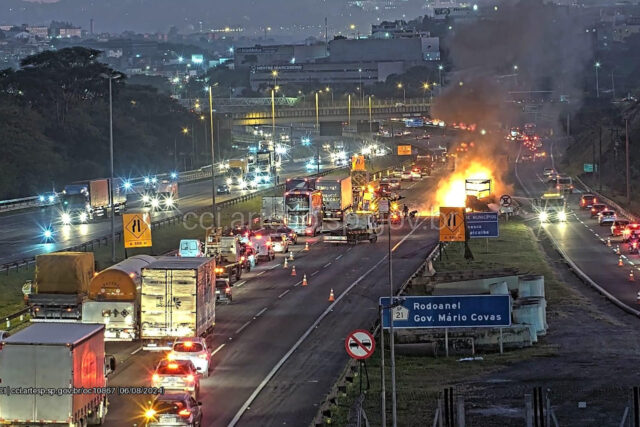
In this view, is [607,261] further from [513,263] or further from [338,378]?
[338,378]

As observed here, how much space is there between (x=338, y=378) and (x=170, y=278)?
7.70 m

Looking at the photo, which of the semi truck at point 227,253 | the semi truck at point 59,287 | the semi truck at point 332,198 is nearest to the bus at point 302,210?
the semi truck at point 332,198

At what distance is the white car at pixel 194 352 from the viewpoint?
3988cm

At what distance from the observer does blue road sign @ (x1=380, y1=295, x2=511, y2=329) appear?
40.7 meters

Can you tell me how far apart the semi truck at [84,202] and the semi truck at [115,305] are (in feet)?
170

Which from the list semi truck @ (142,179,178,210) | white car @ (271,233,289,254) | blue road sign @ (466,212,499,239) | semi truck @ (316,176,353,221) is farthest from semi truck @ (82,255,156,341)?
semi truck @ (142,179,178,210)

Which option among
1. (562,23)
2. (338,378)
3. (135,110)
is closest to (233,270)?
(338,378)

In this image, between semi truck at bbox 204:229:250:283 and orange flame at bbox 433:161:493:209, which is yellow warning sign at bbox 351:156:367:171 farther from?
semi truck at bbox 204:229:250:283

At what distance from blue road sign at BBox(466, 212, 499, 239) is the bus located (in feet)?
52.1

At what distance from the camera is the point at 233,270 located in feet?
221

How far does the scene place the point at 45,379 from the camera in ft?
101

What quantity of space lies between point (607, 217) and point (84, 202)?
39.7 metres

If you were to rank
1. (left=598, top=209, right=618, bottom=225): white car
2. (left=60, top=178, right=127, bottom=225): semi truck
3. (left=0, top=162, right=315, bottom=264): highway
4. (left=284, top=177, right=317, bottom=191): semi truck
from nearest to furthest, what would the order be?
1. (left=0, top=162, right=315, bottom=264): highway
2. (left=284, top=177, right=317, bottom=191): semi truck
3. (left=598, top=209, right=618, bottom=225): white car
4. (left=60, top=178, right=127, bottom=225): semi truck

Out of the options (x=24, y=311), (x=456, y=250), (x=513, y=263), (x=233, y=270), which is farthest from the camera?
(x=456, y=250)
